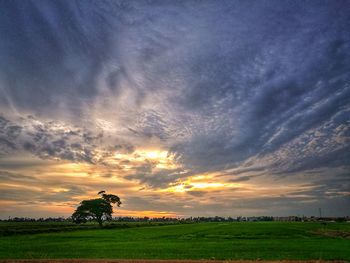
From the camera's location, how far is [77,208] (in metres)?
118

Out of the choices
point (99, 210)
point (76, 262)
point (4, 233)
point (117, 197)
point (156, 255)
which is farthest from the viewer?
point (117, 197)

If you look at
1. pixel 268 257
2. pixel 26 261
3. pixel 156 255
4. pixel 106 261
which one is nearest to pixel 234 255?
pixel 268 257

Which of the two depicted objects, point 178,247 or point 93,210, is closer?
point 178,247

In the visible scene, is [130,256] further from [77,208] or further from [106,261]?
[77,208]

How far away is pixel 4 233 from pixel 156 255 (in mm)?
56516

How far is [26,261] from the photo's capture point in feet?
95.3

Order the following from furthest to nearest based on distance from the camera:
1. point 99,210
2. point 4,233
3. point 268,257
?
point 99,210, point 4,233, point 268,257

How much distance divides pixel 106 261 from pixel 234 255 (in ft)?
45.8

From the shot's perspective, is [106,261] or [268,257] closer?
[106,261]

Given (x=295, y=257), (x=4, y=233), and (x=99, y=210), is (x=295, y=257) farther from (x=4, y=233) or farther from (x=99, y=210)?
(x=99, y=210)

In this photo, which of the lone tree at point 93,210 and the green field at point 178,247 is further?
the lone tree at point 93,210

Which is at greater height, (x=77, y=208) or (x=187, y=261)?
(x=77, y=208)

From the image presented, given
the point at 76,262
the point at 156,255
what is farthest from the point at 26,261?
the point at 156,255

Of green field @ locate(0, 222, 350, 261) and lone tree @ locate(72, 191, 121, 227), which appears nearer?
green field @ locate(0, 222, 350, 261)
